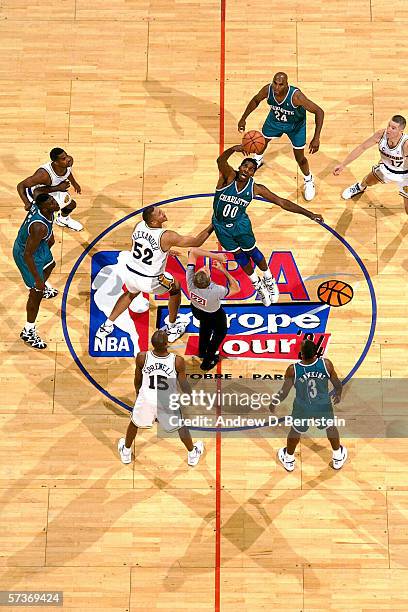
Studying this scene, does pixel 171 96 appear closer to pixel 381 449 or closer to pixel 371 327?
pixel 371 327

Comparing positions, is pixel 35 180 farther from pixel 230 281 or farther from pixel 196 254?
pixel 230 281

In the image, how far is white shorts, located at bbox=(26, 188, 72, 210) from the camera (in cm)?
1021

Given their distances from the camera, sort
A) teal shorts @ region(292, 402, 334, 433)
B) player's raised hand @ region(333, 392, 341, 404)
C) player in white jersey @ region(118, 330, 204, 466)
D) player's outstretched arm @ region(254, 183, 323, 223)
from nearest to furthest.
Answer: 1. player in white jersey @ region(118, 330, 204, 466)
2. player's raised hand @ region(333, 392, 341, 404)
3. teal shorts @ region(292, 402, 334, 433)
4. player's outstretched arm @ region(254, 183, 323, 223)

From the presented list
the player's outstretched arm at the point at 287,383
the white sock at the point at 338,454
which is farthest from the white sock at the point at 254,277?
the white sock at the point at 338,454

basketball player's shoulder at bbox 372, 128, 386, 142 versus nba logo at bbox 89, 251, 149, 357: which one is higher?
basketball player's shoulder at bbox 372, 128, 386, 142

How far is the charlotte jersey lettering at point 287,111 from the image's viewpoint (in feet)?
34.0

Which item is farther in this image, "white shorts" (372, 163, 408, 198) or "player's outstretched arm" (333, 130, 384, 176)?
"white shorts" (372, 163, 408, 198)

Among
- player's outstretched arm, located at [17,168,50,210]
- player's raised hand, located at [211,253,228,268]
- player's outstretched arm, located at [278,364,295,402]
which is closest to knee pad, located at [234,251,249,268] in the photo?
player's raised hand, located at [211,253,228,268]

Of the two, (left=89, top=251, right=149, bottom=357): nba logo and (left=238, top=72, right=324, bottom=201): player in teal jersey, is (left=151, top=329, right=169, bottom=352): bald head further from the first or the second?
(left=238, top=72, right=324, bottom=201): player in teal jersey

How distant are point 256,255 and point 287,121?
70.5 inches

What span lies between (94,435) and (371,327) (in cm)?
355

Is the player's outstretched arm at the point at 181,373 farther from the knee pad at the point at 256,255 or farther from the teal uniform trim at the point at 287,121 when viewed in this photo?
the teal uniform trim at the point at 287,121

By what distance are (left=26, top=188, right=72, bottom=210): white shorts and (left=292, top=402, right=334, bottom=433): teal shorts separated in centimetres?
371

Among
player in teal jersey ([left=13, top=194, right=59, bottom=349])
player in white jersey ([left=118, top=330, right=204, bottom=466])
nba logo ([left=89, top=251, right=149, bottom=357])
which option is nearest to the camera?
player in white jersey ([left=118, top=330, right=204, bottom=466])
